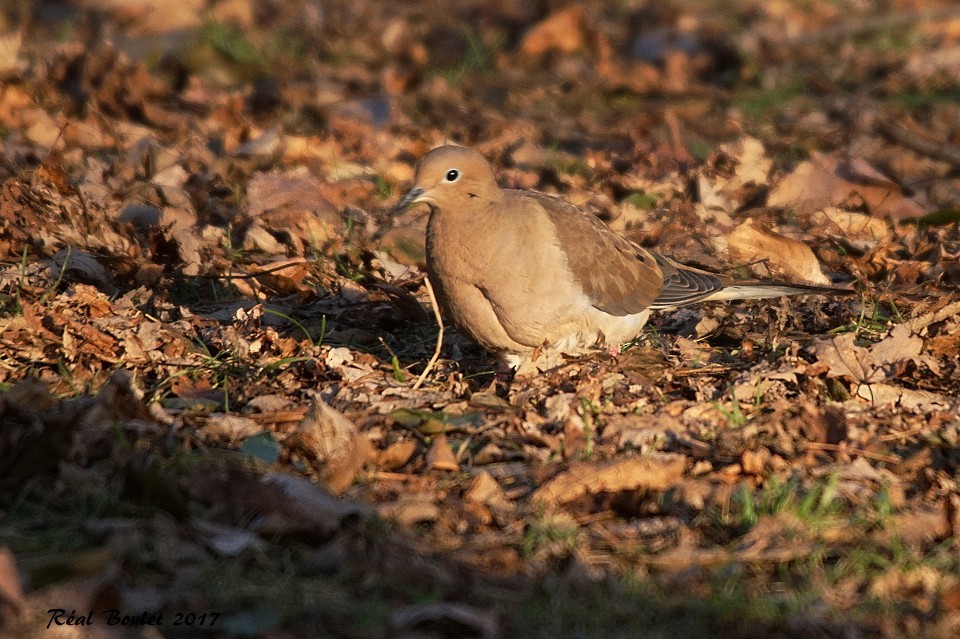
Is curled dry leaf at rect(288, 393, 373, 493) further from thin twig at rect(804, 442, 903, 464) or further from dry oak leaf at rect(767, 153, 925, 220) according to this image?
dry oak leaf at rect(767, 153, 925, 220)

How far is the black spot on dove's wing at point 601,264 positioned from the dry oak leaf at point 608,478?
1.24 m

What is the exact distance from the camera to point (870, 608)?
3434mm

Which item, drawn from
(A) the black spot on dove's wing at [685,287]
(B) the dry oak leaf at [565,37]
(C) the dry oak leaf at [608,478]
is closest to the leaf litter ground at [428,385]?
(C) the dry oak leaf at [608,478]

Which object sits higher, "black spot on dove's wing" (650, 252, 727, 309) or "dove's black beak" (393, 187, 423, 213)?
"dove's black beak" (393, 187, 423, 213)

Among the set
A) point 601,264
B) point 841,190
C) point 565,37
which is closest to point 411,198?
point 601,264

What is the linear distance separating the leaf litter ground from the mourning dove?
214 mm

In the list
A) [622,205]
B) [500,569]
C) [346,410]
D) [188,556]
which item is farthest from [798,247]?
[188,556]

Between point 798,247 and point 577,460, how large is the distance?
7.93 ft

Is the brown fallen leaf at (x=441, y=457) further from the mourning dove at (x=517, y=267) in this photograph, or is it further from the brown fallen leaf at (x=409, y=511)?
the mourning dove at (x=517, y=267)

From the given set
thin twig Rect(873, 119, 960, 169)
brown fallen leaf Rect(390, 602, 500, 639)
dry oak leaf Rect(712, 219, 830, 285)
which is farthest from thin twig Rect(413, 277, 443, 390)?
thin twig Rect(873, 119, 960, 169)

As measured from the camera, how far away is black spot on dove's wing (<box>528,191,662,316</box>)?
5164mm

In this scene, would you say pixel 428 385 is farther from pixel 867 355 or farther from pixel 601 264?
pixel 867 355

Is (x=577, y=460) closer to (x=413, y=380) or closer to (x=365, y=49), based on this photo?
Answer: (x=413, y=380)

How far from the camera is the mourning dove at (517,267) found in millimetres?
4848
